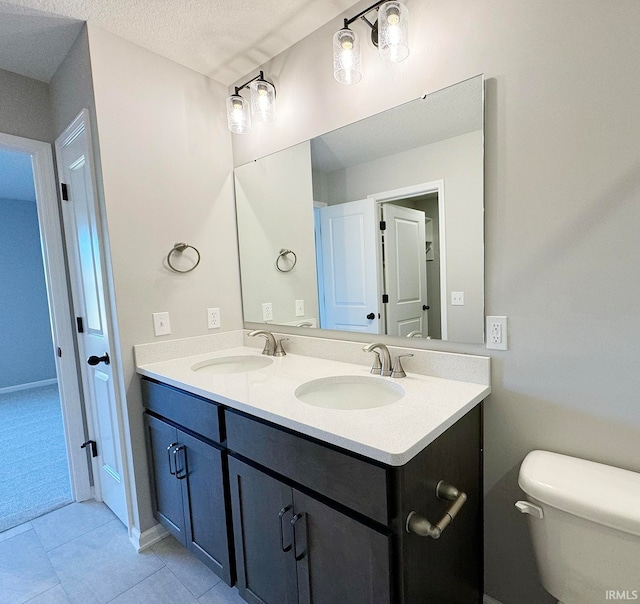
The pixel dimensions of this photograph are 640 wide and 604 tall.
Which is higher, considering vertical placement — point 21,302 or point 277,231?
point 277,231

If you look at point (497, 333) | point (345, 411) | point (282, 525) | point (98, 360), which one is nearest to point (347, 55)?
point (497, 333)

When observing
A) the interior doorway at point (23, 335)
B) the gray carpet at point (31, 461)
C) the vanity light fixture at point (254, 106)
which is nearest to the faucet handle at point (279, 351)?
the vanity light fixture at point (254, 106)

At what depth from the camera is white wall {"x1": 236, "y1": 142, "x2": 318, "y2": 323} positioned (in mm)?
1804

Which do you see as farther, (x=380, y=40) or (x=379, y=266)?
(x=379, y=266)

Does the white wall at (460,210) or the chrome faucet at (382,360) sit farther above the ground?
the white wall at (460,210)

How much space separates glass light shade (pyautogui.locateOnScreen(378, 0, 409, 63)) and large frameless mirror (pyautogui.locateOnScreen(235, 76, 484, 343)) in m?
0.18

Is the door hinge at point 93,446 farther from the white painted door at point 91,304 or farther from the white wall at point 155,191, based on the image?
the white wall at point 155,191

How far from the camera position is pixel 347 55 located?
135 centimetres

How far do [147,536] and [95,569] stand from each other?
229 millimetres

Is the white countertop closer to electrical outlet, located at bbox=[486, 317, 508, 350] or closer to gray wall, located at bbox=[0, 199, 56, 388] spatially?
electrical outlet, located at bbox=[486, 317, 508, 350]

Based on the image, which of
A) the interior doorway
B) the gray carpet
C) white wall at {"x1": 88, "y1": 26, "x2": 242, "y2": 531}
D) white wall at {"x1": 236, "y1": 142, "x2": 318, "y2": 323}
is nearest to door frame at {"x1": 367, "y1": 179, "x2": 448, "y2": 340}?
white wall at {"x1": 236, "y1": 142, "x2": 318, "y2": 323}

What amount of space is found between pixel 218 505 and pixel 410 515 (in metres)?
0.83

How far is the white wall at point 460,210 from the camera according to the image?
48.3 inches

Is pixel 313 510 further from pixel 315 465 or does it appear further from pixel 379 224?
pixel 379 224
